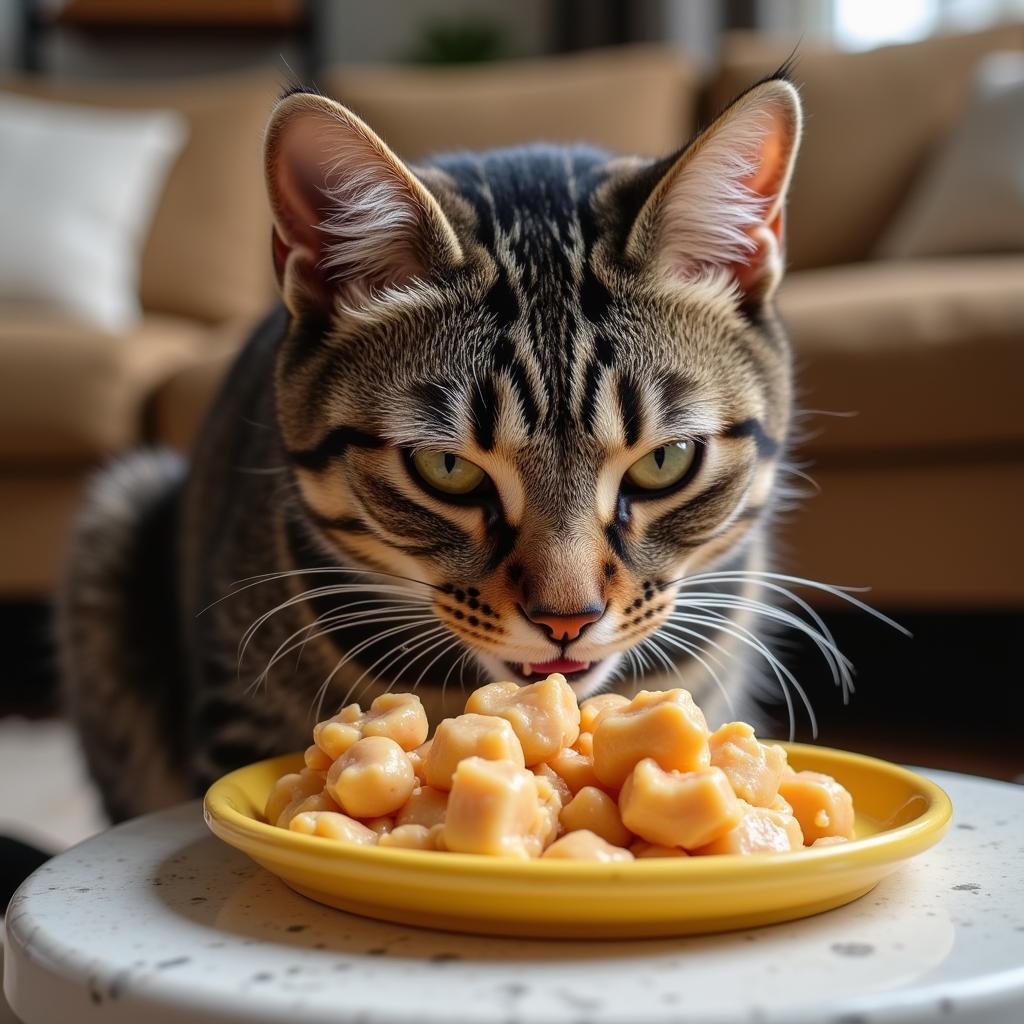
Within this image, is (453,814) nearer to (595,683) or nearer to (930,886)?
(930,886)

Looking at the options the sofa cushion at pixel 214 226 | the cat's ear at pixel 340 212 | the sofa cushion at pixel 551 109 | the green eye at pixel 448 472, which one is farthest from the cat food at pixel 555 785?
the sofa cushion at pixel 214 226

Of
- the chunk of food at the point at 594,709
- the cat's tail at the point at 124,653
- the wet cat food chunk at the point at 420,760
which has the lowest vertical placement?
the cat's tail at the point at 124,653

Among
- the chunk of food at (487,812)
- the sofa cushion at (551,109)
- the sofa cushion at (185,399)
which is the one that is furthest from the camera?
the sofa cushion at (551,109)

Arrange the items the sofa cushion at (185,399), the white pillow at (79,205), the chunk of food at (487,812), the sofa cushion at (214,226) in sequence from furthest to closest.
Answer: the sofa cushion at (214,226), the white pillow at (79,205), the sofa cushion at (185,399), the chunk of food at (487,812)

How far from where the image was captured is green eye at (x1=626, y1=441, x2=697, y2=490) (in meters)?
1.00

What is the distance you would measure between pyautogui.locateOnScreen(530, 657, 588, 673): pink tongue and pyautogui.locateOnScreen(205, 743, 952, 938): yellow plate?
0.32 meters

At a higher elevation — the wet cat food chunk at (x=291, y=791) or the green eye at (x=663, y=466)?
the green eye at (x=663, y=466)

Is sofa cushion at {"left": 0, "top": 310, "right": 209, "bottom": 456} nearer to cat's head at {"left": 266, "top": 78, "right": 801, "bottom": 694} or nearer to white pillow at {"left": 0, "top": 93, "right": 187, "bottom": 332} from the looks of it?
white pillow at {"left": 0, "top": 93, "right": 187, "bottom": 332}

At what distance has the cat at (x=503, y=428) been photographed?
0.97 meters

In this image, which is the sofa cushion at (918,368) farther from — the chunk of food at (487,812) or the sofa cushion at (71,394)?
the chunk of food at (487,812)

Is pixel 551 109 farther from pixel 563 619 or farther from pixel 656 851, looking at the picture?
pixel 656 851

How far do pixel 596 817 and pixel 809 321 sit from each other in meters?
1.57

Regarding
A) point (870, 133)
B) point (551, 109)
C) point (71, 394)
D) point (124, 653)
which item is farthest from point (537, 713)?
point (551, 109)

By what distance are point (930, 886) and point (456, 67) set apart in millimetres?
4684
